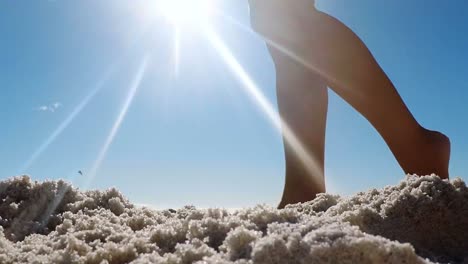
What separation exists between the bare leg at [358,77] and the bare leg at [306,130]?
0.34 feet

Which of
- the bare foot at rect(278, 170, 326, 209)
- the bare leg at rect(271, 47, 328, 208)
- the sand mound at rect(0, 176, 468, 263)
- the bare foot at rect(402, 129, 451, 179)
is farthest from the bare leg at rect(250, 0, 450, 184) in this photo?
the sand mound at rect(0, 176, 468, 263)

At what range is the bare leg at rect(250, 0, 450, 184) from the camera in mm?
3660

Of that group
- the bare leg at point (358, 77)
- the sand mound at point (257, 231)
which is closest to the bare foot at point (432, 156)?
the bare leg at point (358, 77)

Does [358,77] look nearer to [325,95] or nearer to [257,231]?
[325,95]

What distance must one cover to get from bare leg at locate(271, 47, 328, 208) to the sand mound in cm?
81

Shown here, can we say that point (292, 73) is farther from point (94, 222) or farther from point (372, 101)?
point (94, 222)

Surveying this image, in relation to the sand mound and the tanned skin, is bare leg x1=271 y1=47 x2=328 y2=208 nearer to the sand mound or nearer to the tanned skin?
the tanned skin

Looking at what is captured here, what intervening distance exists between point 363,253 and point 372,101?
2.37 m

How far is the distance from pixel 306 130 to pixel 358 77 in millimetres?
510

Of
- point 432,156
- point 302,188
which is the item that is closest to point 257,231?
point 302,188

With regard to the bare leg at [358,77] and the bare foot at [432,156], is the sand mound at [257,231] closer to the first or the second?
the bare leg at [358,77]

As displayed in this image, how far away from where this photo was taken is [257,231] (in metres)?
1.87

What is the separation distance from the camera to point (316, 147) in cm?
375

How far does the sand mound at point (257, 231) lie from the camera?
1522mm
